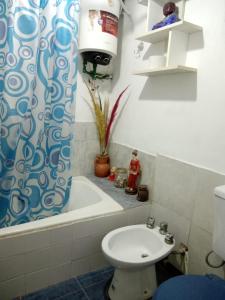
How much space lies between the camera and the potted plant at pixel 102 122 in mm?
2113

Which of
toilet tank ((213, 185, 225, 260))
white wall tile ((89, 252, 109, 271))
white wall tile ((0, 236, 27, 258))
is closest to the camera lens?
toilet tank ((213, 185, 225, 260))

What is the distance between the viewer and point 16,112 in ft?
4.31

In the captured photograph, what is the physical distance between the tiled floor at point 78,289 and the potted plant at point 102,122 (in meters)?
0.92

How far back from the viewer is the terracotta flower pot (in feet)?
7.16

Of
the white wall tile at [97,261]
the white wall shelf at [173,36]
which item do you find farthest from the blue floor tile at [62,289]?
the white wall shelf at [173,36]

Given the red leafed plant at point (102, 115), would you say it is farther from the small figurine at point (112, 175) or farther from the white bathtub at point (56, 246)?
the white bathtub at point (56, 246)

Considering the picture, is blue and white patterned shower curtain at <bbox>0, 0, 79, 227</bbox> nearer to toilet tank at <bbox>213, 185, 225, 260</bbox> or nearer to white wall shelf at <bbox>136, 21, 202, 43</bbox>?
white wall shelf at <bbox>136, 21, 202, 43</bbox>

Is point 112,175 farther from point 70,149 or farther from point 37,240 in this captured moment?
point 37,240

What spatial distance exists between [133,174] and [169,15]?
1.16 m

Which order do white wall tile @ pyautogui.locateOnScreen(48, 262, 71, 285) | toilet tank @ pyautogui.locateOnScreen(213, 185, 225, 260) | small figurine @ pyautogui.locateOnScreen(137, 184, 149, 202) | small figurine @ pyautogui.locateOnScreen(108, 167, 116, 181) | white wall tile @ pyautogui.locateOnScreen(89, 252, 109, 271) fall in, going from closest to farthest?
toilet tank @ pyautogui.locateOnScreen(213, 185, 225, 260) < white wall tile @ pyautogui.locateOnScreen(48, 262, 71, 285) < white wall tile @ pyautogui.locateOnScreen(89, 252, 109, 271) < small figurine @ pyautogui.locateOnScreen(137, 184, 149, 202) < small figurine @ pyautogui.locateOnScreen(108, 167, 116, 181)

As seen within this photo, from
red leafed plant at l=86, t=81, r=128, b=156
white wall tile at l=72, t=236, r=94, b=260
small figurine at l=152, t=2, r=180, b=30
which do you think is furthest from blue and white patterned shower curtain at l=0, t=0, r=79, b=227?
red leafed plant at l=86, t=81, r=128, b=156

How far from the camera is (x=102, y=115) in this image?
2.13 meters

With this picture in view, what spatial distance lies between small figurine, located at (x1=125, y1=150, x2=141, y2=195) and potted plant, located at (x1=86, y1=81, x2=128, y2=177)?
1.37ft

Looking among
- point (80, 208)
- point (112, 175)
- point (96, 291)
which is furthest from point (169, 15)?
point (96, 291)
